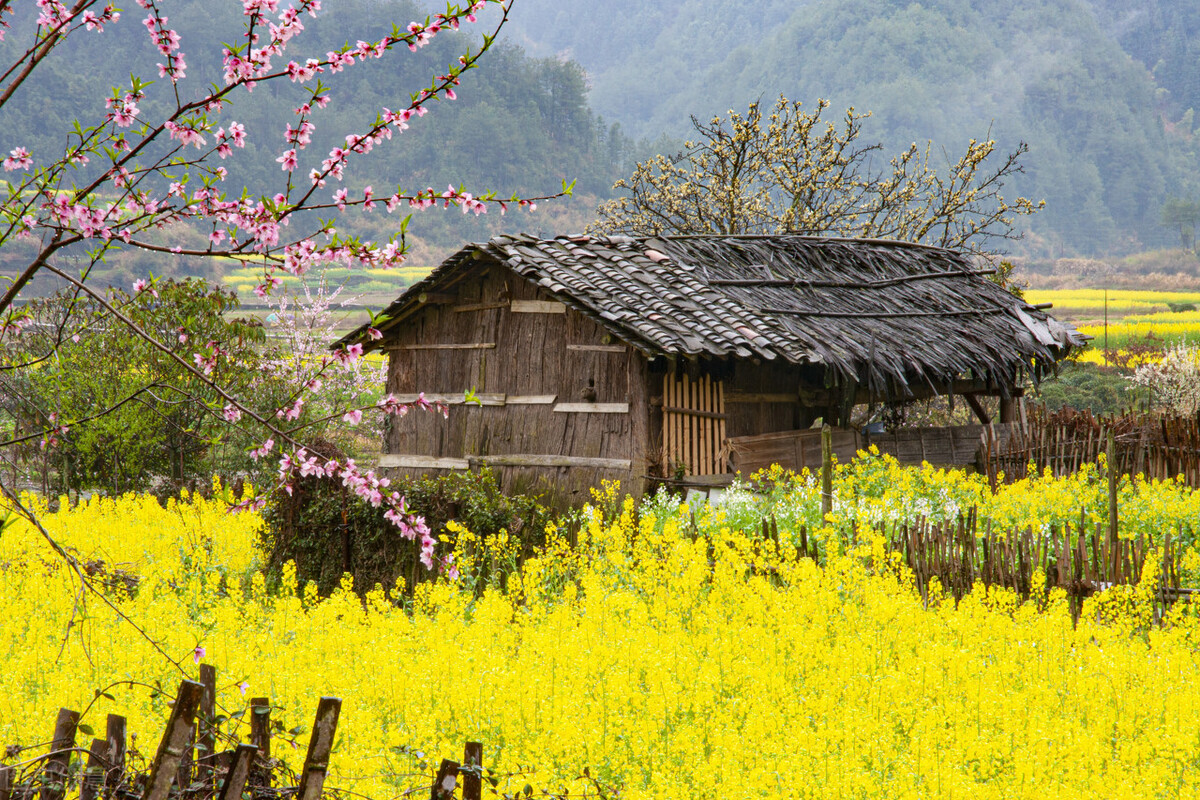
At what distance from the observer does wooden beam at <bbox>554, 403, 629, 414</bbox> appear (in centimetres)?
1165

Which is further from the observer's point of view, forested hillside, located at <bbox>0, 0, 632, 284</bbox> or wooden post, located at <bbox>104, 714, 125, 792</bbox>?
forested hillside, located at <bbox>0, 0, 632, 284</bbox>

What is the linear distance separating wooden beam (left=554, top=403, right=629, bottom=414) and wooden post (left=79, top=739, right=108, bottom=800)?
8972 mm

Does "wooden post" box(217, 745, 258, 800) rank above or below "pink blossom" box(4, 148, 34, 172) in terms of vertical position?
below

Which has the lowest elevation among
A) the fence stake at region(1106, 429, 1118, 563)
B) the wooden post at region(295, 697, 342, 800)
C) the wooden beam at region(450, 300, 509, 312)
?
the wooden post at region(295, 697, 342, 800)

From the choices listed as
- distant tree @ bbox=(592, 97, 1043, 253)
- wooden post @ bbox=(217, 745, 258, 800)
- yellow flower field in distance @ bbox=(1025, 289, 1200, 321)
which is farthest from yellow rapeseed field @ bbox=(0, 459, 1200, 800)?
yellow flower field in distance @ bbox=(1025, 289, 1200, 321)

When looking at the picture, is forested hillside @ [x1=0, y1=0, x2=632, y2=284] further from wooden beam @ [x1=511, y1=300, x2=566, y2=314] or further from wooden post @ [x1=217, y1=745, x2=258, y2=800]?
wooden post @ [x1=217, y1=745, x2=258, y2=800]

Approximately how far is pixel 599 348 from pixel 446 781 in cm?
936

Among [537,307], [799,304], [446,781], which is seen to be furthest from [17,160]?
[799,304]

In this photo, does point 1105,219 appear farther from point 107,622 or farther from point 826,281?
point 107,622

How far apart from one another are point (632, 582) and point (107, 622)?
346cm

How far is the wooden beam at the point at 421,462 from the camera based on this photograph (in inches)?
523

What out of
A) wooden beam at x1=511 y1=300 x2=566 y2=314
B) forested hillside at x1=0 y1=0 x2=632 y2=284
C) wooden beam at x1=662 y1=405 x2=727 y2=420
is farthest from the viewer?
forested hillside at x1=0 y1=0 x2=632 y2=284

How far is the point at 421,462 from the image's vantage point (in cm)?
1366

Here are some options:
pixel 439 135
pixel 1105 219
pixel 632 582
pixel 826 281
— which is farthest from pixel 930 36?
pixel 632 582
